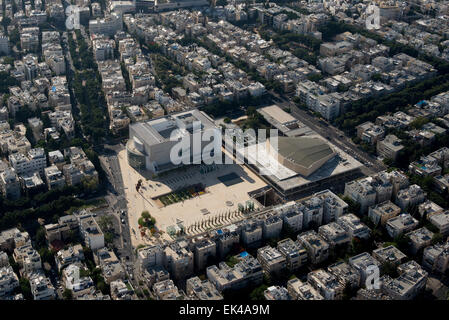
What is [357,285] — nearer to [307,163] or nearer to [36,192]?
[307,163]

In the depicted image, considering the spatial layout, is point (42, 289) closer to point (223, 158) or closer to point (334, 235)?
point (334, 235)

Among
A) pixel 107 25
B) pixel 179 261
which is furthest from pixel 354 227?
pixel 107 25

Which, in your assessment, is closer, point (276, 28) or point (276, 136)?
point (276, 136)

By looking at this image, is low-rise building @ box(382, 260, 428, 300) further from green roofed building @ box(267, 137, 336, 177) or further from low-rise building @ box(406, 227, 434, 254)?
green roofed building @ box(267, 137, 336, 177)

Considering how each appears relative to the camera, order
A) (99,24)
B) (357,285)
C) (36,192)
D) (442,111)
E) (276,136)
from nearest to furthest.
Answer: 1. (357,285)
2. (36,192)
3. (276,136)
4. (442,111)
5. (99,24)

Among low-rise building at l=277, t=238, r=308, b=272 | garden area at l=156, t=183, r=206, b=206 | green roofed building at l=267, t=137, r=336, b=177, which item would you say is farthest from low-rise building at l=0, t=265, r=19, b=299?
green roofed building at l=267, t=137, r=336, b=177

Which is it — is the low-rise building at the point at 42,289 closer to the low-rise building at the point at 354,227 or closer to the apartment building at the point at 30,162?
the apartment building at the point at 30,162

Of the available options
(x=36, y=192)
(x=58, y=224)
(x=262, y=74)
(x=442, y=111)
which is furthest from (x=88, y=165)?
(x=442, y=111)
